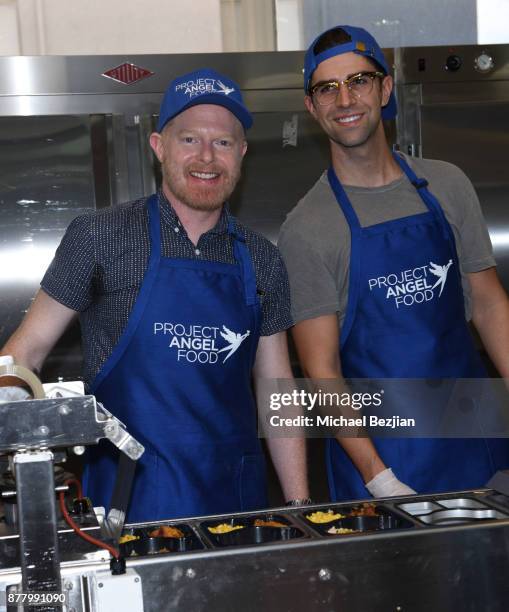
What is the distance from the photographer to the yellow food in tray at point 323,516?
1.35m

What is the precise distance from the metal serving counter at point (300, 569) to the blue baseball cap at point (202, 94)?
908mm

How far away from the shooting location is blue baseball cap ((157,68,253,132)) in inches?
73.9

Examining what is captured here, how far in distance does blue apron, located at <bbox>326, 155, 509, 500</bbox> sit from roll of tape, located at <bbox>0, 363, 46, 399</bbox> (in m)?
1.07

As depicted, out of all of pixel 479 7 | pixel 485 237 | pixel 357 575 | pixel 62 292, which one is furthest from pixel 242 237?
pixel 479 7

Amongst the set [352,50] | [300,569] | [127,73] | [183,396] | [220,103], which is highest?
[127,73]

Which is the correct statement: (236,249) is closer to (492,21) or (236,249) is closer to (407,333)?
(407,333)

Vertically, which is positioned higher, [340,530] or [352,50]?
[352,50]

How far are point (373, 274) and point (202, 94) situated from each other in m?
0.52

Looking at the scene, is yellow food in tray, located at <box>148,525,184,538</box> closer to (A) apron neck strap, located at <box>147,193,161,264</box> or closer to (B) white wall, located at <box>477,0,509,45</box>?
(A) apron neck strap, located at <box>147,193,161,264</box>

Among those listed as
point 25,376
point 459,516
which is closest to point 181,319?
point 459,516

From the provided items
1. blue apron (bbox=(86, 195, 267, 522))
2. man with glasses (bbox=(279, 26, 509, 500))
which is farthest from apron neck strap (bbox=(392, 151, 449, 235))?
blue apron (bbox=(86, 195, 267, 522))

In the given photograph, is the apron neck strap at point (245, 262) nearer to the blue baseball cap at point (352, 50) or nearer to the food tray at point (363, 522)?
the blue baseball cap at point (352, 50)

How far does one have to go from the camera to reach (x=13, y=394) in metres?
1.11

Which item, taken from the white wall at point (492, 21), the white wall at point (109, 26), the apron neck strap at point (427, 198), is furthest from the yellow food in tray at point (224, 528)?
the white wall at point (492, 21)
